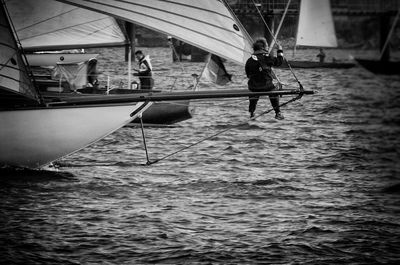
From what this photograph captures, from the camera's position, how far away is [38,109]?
54.5 feet

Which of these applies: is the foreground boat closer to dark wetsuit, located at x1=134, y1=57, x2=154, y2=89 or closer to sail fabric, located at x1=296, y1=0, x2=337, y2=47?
dark wetsuit, located at x1=134, y1=57, x2=154, y2=89

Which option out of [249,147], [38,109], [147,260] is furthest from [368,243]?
[249,147]

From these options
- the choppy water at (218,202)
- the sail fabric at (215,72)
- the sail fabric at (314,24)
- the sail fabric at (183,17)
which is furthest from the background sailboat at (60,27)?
the sail fabric at (314,24)

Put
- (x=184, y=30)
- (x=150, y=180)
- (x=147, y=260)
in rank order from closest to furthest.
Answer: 1. (x=147, y=260)
2. (x=184, y=30)
3. (x=150, y=180)

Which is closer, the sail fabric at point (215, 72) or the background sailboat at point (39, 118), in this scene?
the background sailboat at point (39, 118)

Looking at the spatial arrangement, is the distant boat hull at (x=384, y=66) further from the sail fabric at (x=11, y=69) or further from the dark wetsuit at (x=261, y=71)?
the sail fabric at (x=11, y=69)

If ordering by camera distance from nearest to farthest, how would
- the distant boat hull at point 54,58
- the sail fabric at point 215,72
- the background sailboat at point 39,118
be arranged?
1. the background sailboat at point 39,118
2. the sail fabric at point 215,72
3. the distant boat hull at point 54,58

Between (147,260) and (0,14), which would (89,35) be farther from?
(147,260)

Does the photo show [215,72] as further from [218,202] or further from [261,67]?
[218,202]

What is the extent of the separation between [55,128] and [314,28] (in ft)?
135

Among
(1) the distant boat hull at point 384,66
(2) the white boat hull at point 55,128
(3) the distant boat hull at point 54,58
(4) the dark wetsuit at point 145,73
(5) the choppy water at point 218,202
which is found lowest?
(5) the choppy water at point 218,202

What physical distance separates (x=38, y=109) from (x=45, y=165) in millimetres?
1558

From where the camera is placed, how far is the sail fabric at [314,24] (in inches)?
2163

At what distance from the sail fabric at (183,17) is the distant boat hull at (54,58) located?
1279 cm
